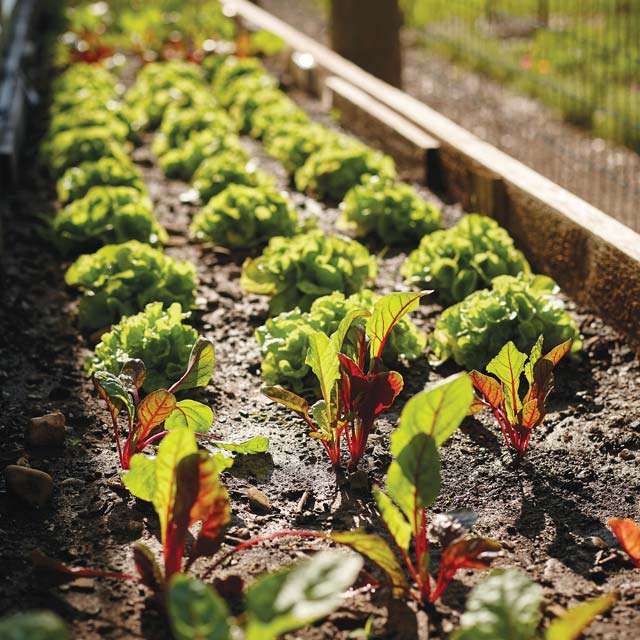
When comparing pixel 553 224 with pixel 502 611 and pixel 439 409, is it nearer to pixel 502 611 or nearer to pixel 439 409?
pixel 439 409

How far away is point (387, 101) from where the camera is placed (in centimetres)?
578

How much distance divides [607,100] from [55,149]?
13.0 feet

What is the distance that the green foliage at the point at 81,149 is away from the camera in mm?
5320

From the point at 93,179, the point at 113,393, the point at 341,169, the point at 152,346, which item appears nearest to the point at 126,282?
the point at 152,346

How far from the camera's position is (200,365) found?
2.87 m

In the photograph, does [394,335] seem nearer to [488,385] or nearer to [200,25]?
[488,385]

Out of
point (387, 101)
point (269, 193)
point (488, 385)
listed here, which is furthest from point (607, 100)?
point (488, 385)

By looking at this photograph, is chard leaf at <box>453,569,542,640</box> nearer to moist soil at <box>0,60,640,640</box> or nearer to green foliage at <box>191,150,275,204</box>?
moist soil at <box>0,60,640,640</box>

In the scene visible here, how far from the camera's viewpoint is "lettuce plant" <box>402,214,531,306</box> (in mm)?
3736

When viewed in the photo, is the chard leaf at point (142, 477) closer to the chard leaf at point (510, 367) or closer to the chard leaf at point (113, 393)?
Answer: the chard leaf at point (113, 393)

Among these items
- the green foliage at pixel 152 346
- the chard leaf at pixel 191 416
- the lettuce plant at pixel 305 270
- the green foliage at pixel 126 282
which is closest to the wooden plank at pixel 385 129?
the lettuce plant at pixel 305 270

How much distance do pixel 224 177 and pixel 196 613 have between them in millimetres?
3510

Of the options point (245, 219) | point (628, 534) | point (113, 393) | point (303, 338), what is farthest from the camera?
point (245, 219)

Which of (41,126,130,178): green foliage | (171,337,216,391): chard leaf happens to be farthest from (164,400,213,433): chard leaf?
(41,126,130,178): green foliage
